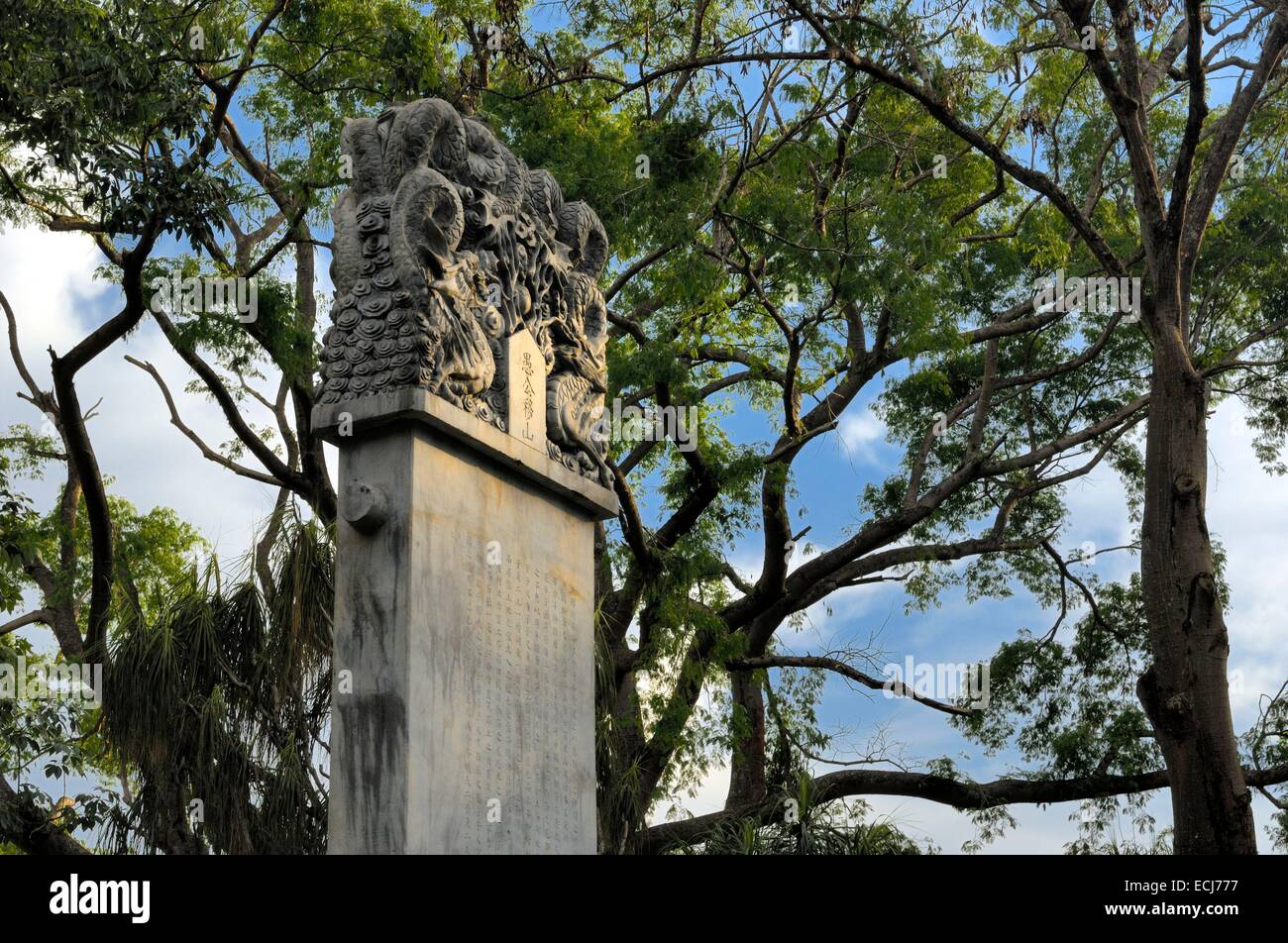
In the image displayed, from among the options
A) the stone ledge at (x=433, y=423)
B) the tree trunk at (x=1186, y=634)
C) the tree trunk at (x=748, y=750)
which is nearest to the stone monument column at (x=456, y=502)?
the stone ledge at (x=433, y=423)

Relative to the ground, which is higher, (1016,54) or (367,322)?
(1016,54)

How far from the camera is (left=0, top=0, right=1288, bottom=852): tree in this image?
330 inches

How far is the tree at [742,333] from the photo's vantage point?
8.38 m

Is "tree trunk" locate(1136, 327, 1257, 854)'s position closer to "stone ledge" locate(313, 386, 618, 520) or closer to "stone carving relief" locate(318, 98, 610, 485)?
"stone carving relief" locate(318, 98, 610, 485)

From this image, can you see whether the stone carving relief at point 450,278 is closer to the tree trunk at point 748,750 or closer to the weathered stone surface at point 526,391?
the weathered stone surface at point 526,391

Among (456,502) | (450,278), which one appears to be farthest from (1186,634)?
(450,278)

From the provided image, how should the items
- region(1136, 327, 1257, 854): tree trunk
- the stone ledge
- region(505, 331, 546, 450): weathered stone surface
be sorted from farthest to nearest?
region(1136, 327, 1257, 854): tree trunk
region(505, 331, 546, 450): weathered stone surface
the stone ledge

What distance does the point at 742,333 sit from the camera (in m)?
13.2

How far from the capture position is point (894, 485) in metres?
13.4

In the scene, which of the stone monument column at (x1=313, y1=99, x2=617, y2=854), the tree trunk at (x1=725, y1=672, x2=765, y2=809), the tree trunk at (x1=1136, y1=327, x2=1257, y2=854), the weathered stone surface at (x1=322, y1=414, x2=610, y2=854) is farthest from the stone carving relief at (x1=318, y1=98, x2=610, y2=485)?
the tree trunk at (x1=725, y1=672, x2=765, y2=809)

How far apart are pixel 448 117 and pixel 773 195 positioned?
447 centimetres

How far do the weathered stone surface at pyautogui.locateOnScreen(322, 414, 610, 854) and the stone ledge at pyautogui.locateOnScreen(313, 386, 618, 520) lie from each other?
0.03m
